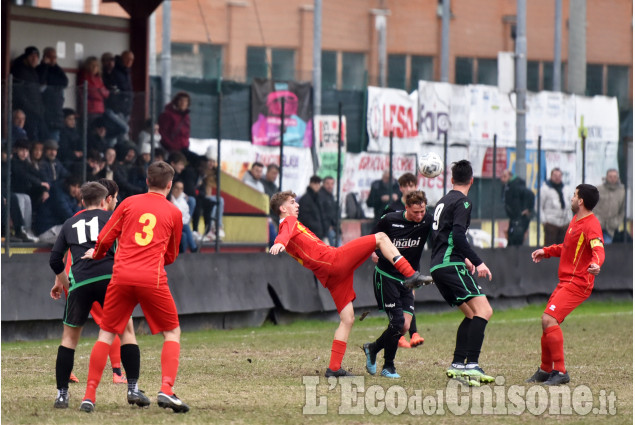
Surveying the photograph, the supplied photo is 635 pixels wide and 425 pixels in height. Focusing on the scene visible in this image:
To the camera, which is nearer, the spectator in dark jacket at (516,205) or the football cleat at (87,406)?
the football cleat at (87,406)

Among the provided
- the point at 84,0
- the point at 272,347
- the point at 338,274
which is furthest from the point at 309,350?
the point at 84,0

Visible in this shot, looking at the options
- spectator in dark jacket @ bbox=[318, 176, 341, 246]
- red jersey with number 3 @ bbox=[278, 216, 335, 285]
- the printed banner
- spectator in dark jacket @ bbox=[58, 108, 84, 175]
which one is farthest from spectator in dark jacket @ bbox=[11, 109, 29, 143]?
red jersey with number 3 @ bbox=[278, 216, 335, 285]

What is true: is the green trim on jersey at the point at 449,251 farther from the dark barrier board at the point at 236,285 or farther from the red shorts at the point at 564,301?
the dark barrier board at the point at 236,285

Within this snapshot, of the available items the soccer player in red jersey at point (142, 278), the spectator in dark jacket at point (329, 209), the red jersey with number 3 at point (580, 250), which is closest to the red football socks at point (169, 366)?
the soccer player in red jersey at point (142, 278)

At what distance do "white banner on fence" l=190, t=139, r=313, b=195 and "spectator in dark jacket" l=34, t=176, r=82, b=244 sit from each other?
2.59 meters

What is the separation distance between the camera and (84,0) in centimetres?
2981

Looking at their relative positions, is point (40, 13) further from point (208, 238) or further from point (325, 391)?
point (325, 391)

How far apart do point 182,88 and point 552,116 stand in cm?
1093

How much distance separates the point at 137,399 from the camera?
31.3 ft

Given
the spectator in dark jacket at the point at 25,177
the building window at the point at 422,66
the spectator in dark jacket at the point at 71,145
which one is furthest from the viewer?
the building window at the point at 422,66

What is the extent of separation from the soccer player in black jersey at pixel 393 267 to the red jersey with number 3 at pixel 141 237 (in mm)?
3411

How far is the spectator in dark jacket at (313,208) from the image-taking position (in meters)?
19.9

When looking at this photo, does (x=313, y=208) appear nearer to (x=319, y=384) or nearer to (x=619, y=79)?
(x=319, y=384)

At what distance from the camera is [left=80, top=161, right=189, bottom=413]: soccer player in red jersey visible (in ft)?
30.6
